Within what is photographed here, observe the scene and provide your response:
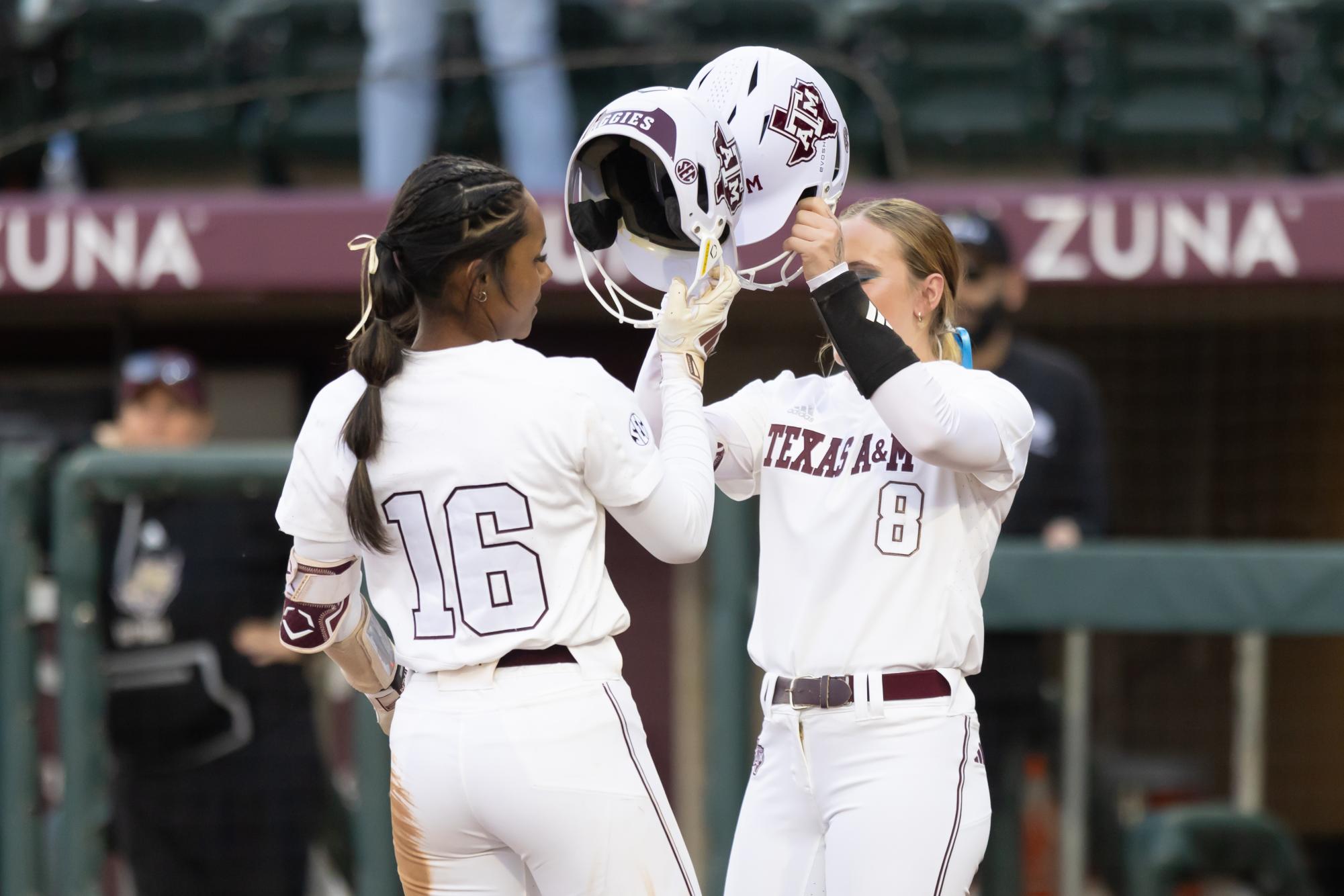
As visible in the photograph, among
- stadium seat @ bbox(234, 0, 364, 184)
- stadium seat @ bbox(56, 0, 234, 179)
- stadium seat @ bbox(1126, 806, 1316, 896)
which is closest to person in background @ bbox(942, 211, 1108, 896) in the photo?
stadium seat @ bbox(1126, 806, 1316, 896)

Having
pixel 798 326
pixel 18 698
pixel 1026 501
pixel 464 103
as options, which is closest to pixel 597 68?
pixel 464 103

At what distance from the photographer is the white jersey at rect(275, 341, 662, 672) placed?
1938mm

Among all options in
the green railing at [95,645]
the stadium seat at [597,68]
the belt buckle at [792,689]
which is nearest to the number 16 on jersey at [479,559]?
the belt buckle at [792,689]

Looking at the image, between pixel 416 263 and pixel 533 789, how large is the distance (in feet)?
2.15

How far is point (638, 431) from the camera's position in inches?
79.4

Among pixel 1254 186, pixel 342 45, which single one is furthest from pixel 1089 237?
pixel 342 45

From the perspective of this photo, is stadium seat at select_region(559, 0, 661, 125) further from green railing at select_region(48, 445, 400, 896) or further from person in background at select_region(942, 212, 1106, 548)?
green railing at select_region(48, 445, 400, 896)

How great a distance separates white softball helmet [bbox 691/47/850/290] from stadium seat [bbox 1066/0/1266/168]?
12.0ft

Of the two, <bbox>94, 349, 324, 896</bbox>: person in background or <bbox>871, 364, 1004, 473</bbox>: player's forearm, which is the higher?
<bbox>871, 364, 1004, 473</bbox>: player's forearm

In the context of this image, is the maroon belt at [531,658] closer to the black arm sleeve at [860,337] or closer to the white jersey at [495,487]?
the white jersey at [495,487]

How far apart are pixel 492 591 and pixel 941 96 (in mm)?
4299

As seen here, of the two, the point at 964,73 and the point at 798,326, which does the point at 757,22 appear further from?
the point at 798,326

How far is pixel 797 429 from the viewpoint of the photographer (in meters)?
2.29

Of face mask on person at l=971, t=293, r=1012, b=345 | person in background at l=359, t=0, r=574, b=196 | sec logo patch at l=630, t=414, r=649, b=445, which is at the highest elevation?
person in background at l=359, t=0, r=574, b=196
